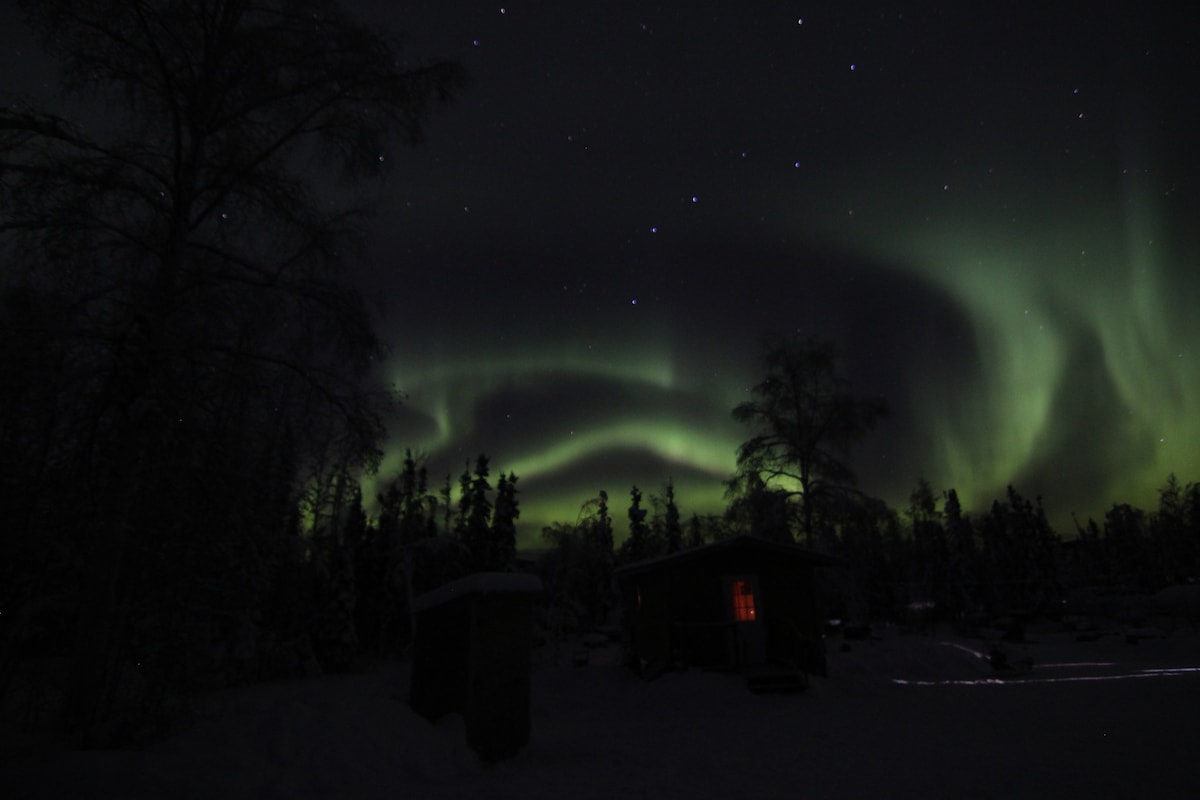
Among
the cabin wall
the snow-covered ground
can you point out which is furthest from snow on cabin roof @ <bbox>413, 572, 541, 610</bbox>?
the cabin wall

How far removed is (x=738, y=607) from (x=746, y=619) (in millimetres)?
378

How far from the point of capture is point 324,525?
26188 millimetres

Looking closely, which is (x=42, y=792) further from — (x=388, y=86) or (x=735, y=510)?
(x=735, y=510)

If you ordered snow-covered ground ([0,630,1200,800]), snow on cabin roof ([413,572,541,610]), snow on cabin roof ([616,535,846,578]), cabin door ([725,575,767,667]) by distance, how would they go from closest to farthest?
snow-covered ground ([0,630,1200,800]), snow on cabin roof ([413,572,541,610]), cabin door ([725,575,767,667]), snow on cabin roof ([616,535,846,578])

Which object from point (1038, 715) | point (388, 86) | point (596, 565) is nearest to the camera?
point (388, 86)

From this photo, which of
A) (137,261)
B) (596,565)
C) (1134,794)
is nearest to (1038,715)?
(1134,794)

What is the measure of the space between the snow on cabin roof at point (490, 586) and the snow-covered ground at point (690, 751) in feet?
5.25

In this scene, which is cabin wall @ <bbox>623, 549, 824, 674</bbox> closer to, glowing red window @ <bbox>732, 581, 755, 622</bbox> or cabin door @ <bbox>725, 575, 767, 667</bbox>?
cabin door @ <bbox>725, 575, 767, 667</bbox>

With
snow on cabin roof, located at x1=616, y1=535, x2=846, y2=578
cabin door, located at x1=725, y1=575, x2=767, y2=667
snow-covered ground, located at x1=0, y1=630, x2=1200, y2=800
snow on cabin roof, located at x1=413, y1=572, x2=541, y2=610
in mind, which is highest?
snow on cabin roof, located at x1=616, y1=535, x2=846, y2=578

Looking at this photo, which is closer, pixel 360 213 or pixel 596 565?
pixel 360 213

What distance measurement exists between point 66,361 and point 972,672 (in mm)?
21794

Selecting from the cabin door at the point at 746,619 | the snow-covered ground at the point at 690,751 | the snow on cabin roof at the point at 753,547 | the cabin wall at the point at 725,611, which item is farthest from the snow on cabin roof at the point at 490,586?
the cabin door at the point at 746,619

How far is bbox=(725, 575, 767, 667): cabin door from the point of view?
17141 millimetres

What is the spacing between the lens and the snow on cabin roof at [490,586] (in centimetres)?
866
